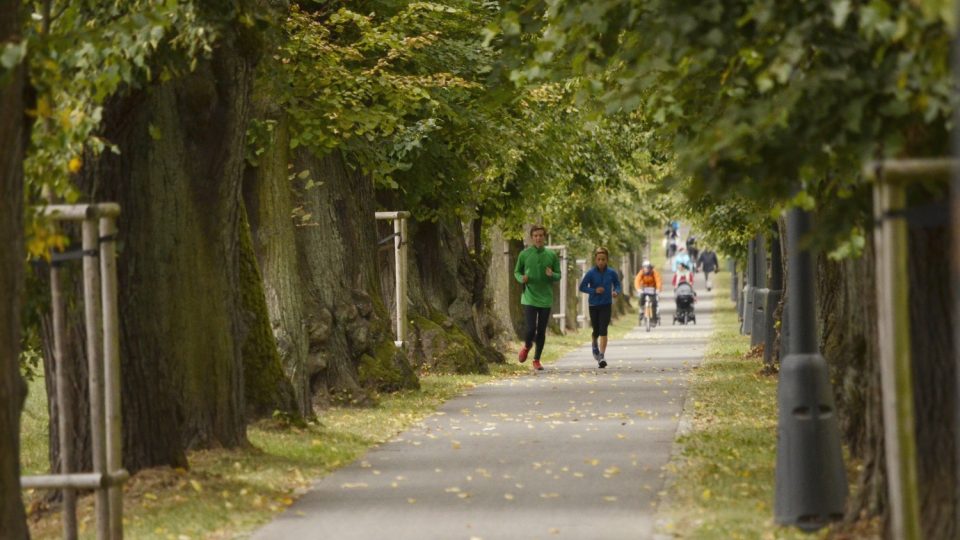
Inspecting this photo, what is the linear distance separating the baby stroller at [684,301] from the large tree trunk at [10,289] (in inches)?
1923

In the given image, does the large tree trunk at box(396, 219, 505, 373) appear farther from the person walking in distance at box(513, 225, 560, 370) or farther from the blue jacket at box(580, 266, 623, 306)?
the blue jacket at box(580, 266, 623, 306)

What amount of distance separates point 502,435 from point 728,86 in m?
6.73

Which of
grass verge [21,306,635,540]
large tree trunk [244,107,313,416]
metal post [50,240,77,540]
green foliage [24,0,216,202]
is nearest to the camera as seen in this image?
green foliage [24,0,216,202]

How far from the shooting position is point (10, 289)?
8844mm

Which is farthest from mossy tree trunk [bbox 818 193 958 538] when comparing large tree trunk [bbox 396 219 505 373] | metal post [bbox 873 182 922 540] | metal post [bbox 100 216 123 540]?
large tree trunk [bbox 396 219 505 373]

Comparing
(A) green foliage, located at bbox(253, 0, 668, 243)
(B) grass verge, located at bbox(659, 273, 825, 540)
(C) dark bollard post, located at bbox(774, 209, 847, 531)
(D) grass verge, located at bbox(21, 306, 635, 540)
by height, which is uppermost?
(A) green foliage, located at bbox(253, 0, 668, 243)

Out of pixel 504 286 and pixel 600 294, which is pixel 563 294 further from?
pixel 600 294

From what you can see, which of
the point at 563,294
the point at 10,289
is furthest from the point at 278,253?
the point at 563,294

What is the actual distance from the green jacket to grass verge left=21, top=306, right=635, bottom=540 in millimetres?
7291

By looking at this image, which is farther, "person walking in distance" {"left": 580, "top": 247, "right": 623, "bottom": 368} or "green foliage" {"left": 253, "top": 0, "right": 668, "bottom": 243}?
"person walking in distance" {"left": 580, "top": 247, "right": 623, "bottom": 368}

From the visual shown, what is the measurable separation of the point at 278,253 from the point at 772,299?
370 inches

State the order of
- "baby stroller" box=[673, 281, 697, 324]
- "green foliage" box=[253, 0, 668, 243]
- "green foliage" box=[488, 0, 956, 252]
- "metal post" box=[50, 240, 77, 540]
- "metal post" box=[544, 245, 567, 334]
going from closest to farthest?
"green foliage" box=[488, 0, 956, 252]
"metal post" box=[50, 240, 77, 540]
"green foliage" box=[253, 0, 668, 243]
"metal post" box=[544, 245, 567, 334]
"baby stroller" box=[673, 281, 697, 324]

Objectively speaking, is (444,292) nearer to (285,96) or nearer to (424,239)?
(424,239)

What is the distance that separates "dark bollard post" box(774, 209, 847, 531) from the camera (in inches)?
420
